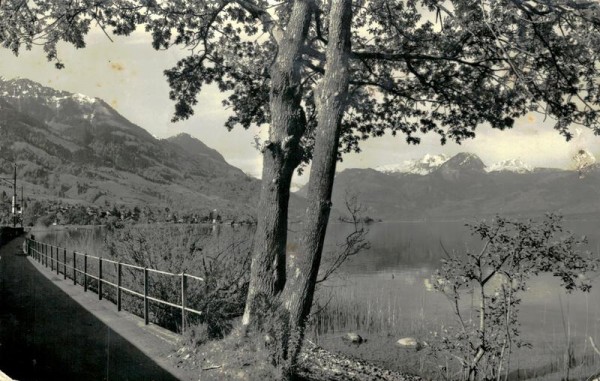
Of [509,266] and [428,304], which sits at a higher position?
[509,266]

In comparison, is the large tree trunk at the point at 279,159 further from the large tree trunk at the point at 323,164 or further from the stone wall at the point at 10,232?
the stone wall at the point at 10,232

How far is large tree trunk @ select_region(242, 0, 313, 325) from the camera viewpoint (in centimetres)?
865

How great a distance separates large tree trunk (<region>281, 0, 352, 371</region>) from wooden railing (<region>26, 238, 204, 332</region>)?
1952mm

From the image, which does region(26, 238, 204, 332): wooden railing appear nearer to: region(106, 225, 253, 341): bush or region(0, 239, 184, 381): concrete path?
region(106, 225, 253, 341): bush

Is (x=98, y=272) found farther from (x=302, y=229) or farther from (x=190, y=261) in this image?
(x=302, y=229)

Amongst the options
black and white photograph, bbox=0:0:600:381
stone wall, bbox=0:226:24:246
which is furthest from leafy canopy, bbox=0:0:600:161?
stone wall, bbox=0:226:24:246

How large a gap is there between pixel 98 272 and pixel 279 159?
11.8 m

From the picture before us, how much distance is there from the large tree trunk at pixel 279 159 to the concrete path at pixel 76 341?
6.33 ft

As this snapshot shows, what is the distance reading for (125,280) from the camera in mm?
14281

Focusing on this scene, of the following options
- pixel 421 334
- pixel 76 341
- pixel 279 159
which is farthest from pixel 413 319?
pixel 76 341

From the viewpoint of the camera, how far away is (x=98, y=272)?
18328 mm

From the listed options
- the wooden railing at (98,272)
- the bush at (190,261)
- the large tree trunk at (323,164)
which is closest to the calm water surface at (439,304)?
the bush at (190,261)

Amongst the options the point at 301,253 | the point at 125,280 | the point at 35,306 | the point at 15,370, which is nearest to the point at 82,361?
the point at 15,370

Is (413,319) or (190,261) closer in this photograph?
(190,261)
